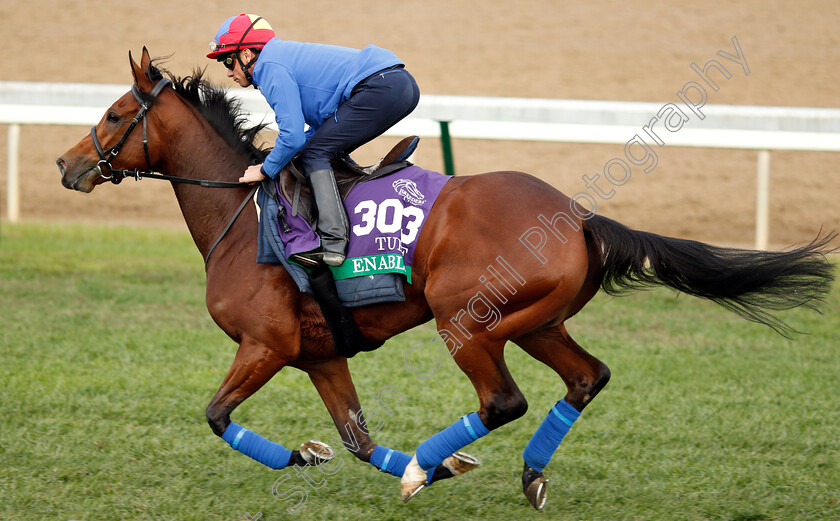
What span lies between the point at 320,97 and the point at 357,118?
0.20m

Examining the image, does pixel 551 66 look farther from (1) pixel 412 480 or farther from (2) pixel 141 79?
(1) pixel 412 480

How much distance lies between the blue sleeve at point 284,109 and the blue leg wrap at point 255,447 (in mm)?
1194

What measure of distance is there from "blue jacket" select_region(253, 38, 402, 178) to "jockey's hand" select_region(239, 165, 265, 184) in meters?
0.08

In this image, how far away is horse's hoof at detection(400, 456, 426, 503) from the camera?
147 inches

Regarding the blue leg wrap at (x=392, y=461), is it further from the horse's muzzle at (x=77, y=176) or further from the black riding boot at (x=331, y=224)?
the horse's muzzle at (x=77, y=176)

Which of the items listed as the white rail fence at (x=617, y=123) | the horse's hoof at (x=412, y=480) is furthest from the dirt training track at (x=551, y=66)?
the horse's hoof at (x=412, y=480)

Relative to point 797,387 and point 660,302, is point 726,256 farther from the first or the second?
point 660,302

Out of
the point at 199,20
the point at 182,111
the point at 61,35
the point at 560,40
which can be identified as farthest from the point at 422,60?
the point at 182,111

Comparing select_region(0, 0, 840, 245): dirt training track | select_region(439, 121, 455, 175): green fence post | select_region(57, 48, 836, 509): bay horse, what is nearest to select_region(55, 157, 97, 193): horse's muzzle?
select_region(57, 48, 836, 509): bay horse

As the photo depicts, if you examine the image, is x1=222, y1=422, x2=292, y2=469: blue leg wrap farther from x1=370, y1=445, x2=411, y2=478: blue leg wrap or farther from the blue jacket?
the blue jacket

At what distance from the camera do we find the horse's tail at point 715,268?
3.74m

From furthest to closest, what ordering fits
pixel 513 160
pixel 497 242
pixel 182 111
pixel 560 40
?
pixel 560 40, pixel 513 160, pixel 182 111, pixel 497 242

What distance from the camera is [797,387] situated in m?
5.39

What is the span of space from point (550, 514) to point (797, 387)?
7.85 ft
